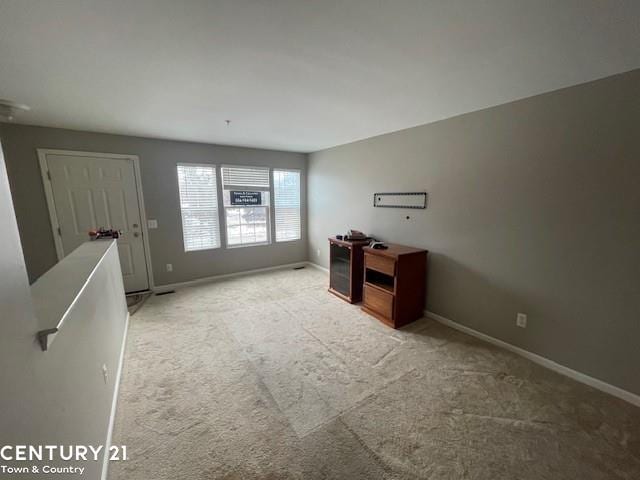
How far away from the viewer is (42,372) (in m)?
0.83

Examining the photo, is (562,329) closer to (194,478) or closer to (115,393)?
(194,478)

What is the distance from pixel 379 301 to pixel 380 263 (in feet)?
1.52

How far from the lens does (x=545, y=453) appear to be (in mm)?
1537

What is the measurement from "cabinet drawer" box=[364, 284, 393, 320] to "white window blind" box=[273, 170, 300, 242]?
2418mm

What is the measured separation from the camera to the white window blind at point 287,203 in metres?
5.04

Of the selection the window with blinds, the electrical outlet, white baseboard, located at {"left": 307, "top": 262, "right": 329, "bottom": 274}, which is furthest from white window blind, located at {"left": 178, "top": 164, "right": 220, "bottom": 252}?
the electrical outlet

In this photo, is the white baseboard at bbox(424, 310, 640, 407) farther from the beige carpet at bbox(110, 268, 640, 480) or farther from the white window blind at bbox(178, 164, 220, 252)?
the white window blind at bbox(178, 164, 220, 252)

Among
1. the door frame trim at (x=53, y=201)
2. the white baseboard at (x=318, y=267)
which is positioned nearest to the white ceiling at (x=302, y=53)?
the door frame trim at (x=53, y=201)

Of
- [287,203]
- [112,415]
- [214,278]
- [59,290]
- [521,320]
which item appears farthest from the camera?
[287,203]

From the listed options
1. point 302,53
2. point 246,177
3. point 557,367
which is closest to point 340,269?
point 246,177

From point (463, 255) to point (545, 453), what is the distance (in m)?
1.71

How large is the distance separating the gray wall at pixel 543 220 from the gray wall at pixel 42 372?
313 cm

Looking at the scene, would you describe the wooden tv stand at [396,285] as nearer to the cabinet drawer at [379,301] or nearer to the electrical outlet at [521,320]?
the cabinet drawer at [379,301]

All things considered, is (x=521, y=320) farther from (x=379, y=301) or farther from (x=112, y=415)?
(x=112, y=415)
